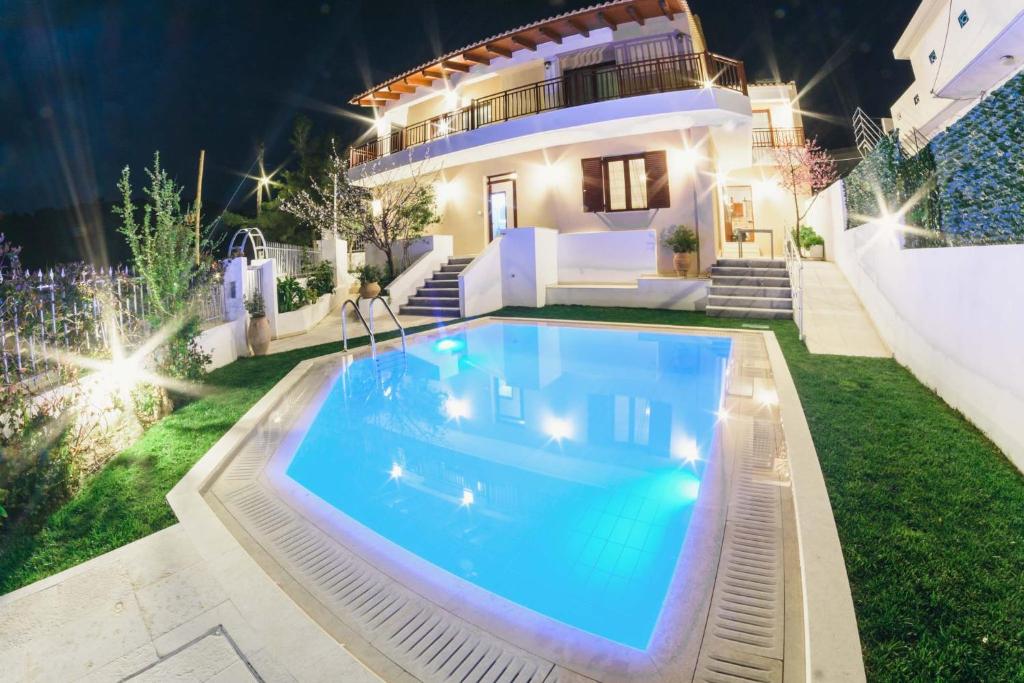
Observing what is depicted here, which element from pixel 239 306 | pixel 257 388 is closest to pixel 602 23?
pixel 239 306

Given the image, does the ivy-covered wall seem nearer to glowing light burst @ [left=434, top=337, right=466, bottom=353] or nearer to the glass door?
glowing light burst @ [left=434, top=337, right=466, bottom=353]

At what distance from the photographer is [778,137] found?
2000cm

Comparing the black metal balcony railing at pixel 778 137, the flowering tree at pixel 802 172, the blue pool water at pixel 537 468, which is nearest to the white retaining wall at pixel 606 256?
→ the blue pool water at pixel 537 468

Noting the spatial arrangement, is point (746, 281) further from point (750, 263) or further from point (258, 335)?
point (258, 335)

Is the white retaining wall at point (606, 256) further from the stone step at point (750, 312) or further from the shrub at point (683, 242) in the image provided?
the stone step at point (750, 312)

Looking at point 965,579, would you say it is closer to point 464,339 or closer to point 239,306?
point 464,339

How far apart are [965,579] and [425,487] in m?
3.16

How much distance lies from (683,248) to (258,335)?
10.4m

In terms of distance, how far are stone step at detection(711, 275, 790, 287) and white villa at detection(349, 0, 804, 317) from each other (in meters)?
0.04

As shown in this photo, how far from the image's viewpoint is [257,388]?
645 cm

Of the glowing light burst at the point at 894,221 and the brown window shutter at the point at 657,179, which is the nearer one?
the glowing light burst at the point at 894,221

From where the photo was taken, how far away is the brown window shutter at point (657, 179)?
1391 centimetres

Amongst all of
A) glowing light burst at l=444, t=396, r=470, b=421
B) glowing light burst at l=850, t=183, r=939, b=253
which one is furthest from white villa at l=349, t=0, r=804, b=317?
glowing light burst at l=444, t=396, r=470, b=421

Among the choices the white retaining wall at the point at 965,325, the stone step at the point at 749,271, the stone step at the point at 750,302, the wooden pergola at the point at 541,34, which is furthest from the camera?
the wooden pergola at the point at 541,34
